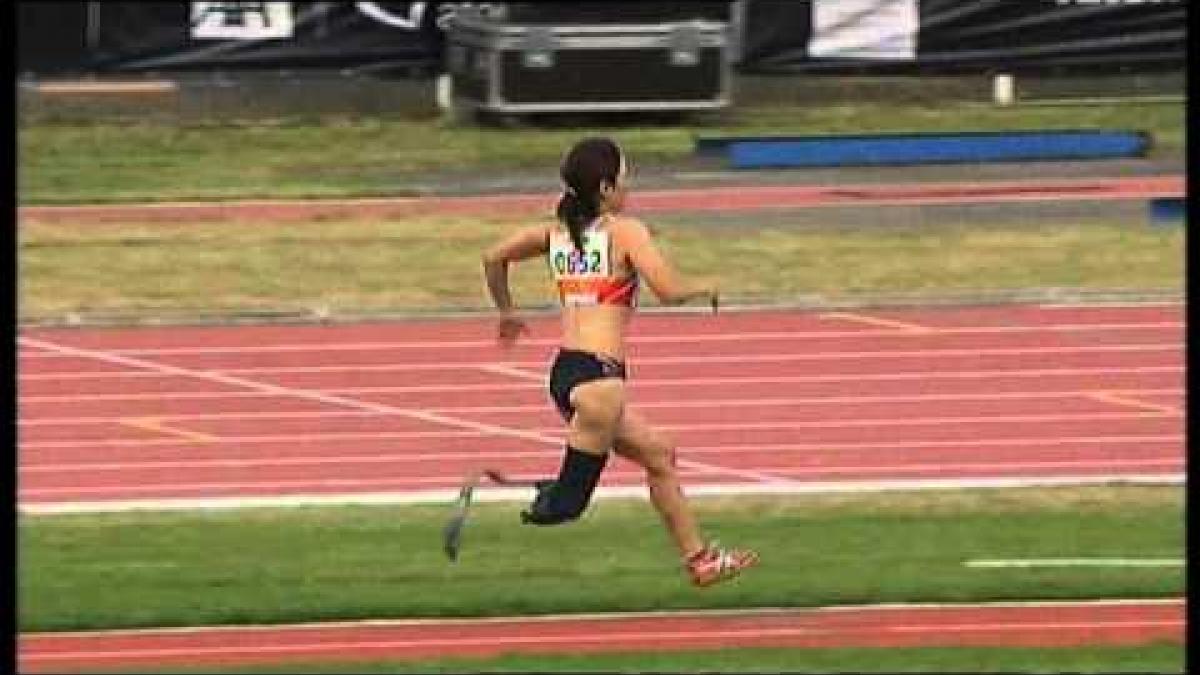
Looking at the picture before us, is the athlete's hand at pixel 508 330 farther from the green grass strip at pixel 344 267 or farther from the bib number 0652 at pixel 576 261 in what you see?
the green grass strip at pixel 344 267

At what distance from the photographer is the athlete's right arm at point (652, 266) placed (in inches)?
278

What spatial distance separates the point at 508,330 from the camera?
7.23 m

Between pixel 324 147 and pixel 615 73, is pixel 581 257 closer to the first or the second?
pixel 615 73

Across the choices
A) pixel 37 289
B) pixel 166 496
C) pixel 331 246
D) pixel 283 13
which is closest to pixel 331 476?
pixel 166 496

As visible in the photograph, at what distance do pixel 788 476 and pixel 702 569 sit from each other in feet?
117

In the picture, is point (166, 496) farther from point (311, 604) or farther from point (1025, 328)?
point (1025, 328)

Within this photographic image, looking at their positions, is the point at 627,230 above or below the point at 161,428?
above

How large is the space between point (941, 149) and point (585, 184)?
7.71 meters

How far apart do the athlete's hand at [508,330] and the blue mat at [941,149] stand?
19.9ft

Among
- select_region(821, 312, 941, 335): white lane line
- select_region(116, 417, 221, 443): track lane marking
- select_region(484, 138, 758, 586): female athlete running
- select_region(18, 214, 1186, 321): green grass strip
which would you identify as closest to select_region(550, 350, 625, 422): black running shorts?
select_region(484, 138, 758, 586): female athlete running

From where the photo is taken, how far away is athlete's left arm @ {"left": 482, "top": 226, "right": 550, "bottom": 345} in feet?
23.6

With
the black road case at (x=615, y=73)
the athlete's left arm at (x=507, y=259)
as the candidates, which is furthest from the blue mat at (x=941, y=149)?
the black road case at (x=615, y=73)

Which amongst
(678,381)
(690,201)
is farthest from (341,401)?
(690,201)

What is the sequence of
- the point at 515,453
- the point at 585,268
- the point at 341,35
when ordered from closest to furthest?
the point at 585,268 < the point at 515,453 < the point at 341,35
